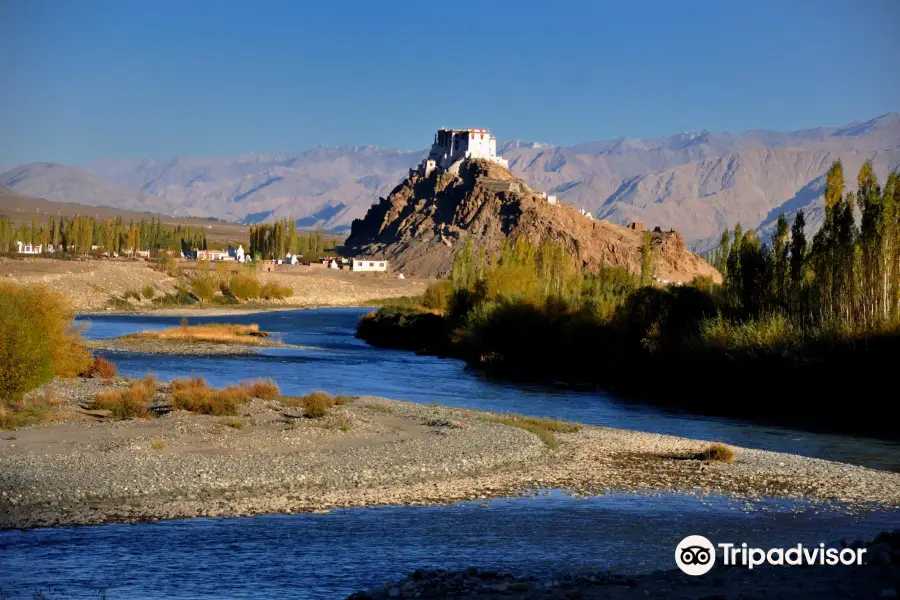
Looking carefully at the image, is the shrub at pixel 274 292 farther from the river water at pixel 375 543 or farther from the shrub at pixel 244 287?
the river water at pixel 375 543

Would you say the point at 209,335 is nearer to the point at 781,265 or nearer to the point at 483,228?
the point at 781,265

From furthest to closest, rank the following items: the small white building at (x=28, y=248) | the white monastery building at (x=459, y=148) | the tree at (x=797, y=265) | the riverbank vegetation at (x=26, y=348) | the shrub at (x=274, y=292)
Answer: the white monastery building at (x=459, y=148) → the small white building at (x=28, y=248) → the shrub at (x=274, y=292) → the tree at (x=797, y=265) → the riverbank vegetation at (x=26, y=348)

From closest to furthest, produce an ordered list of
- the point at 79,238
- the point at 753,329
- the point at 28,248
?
1. the point at 753,329
2. the point at 28,248
3. the point at 79,238

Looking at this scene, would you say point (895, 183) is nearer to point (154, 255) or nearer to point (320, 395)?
point (320, 395)

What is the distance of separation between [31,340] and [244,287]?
83232 millimetres

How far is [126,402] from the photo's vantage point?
90.0 ft

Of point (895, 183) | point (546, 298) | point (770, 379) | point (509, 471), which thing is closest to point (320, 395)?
point (509, 471)

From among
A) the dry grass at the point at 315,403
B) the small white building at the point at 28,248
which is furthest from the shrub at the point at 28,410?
the small white building at the point at 28,248

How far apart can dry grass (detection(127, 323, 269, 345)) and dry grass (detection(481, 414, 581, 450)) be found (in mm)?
31957

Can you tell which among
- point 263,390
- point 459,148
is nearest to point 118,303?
point 263,390

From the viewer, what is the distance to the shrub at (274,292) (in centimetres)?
11212

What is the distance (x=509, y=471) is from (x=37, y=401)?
13588mm

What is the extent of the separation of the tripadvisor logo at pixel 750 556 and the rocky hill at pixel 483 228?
132019mm

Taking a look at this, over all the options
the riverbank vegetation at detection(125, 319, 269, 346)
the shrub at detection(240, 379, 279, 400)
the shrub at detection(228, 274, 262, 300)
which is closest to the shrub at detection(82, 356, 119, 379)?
the shrub at detection(240, 379, 279, 400)
